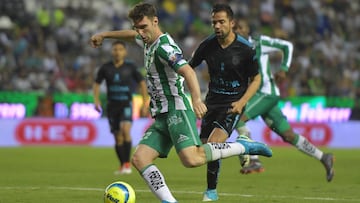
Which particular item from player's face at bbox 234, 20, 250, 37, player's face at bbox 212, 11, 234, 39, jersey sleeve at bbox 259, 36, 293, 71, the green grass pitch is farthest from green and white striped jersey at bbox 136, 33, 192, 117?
jersey sleeve at bbox 259, 36, 293, 71

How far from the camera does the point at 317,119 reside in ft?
85.7

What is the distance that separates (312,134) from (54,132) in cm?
707

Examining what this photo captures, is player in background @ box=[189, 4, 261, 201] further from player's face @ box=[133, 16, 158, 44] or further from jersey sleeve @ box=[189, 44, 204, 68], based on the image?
player's face @ box=[133, 16, 158, 44]

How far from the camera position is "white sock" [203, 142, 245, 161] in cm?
961

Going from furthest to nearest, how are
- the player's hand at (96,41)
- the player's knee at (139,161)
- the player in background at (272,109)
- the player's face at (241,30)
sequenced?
1. the player in background at (272,109)
2. the player's face at (241,30)
3. the player's hand at (96,41)
4. the player's knee at (139,161)

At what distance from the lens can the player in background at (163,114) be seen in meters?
9.32

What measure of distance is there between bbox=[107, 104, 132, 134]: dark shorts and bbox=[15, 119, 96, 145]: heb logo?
27.2ft

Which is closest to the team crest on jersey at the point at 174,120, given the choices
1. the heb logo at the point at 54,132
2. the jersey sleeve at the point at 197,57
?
the jersey sleeve at the point at 197,57

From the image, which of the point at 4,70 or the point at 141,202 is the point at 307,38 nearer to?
the point at 4,70

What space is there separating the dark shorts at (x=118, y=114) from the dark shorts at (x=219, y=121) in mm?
5663

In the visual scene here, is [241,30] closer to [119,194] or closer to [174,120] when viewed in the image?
[174,120]

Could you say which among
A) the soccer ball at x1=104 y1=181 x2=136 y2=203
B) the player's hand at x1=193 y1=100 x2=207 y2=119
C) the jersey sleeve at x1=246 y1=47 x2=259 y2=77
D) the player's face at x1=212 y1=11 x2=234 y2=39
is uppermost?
the player's face at x1=212 y1=11 x2=234 y2=39

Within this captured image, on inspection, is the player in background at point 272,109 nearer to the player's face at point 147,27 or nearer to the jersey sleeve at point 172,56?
the player's face at point 147,27

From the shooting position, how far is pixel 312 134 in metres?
25.7
